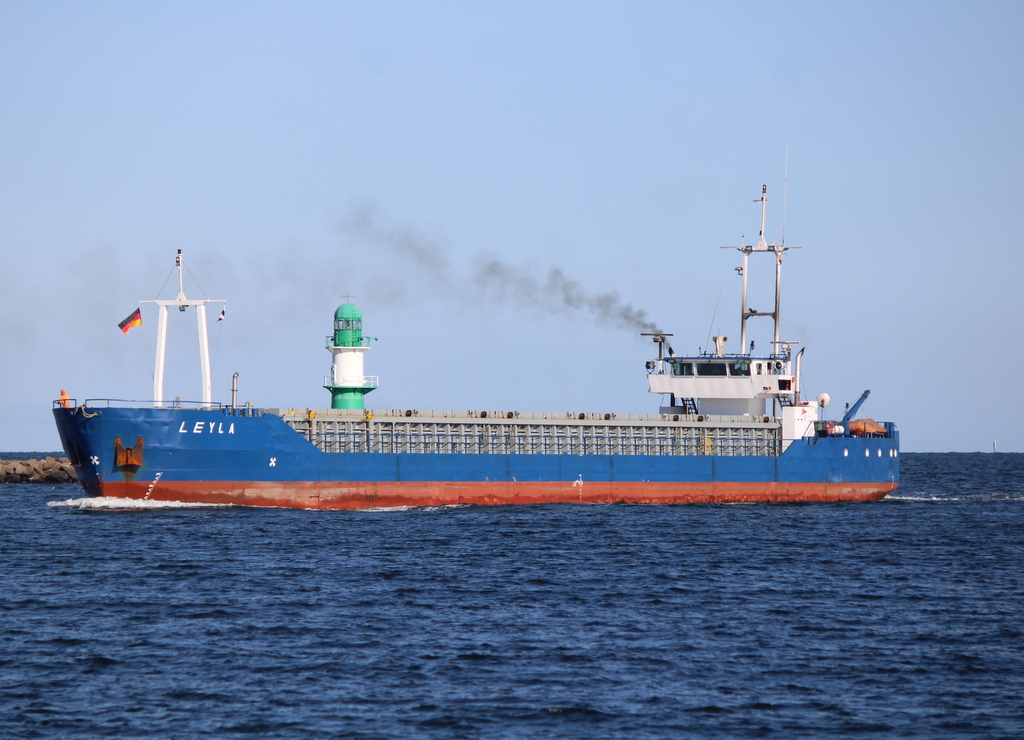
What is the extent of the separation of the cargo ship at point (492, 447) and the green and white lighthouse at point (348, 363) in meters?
0.07

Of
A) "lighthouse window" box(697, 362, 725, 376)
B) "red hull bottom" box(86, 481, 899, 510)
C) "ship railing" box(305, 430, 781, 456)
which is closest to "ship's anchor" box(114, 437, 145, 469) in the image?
"red hull bottom" box(86, 481, 899, 510)

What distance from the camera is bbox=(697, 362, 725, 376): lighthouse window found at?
5531cm

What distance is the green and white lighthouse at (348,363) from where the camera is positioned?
50.8m

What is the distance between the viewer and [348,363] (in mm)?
51031

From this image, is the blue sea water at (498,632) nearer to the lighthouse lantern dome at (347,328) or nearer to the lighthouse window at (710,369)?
the lighthouse lantern dome at (347,328)

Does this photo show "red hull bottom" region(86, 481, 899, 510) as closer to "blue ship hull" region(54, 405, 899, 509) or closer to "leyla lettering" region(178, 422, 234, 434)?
"blue ship hull" region(54, 405, 899, 509)

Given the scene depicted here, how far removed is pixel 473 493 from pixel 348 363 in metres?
9.25

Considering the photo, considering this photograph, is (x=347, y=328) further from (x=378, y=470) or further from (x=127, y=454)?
(x=127, y=454)

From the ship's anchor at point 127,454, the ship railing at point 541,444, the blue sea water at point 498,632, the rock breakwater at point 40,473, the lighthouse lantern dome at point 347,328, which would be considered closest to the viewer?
the blue sea water at point 498,632

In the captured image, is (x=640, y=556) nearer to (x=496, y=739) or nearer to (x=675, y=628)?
(x=675, y=628)

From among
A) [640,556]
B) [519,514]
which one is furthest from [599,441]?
[640,556]

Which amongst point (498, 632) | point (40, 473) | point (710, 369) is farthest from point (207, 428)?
point (40, 473)

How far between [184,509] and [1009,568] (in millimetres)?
29621

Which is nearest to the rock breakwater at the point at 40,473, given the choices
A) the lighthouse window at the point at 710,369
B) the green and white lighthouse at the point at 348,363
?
the green and white lighthouse at the point at 348,363
